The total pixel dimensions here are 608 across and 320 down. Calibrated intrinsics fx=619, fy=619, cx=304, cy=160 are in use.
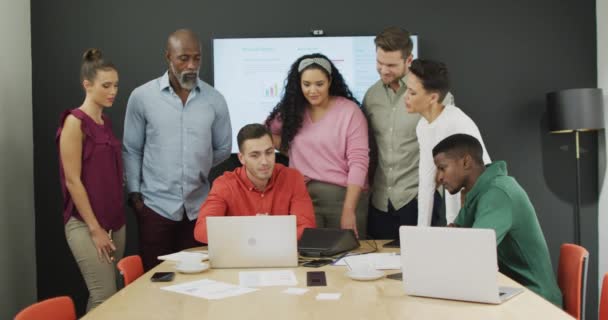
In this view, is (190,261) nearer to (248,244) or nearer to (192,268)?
(192,268)

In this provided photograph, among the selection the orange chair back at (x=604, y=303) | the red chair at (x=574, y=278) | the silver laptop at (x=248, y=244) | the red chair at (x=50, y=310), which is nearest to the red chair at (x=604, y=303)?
the orange chair back at (x=604, y=303)

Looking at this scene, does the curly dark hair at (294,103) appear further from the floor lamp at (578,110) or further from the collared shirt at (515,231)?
the floor lamp at (578,110)

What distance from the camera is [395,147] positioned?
3.52m

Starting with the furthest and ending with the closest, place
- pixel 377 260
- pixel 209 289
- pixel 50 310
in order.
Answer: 1. pixel 377 260
2. pixel 209 289
3. pixel 50 310

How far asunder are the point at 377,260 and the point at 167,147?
1.58 m

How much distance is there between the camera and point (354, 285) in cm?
218

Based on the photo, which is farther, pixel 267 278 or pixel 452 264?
pixel 267 278

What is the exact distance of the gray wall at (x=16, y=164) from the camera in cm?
397

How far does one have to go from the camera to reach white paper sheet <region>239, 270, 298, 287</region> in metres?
2.22

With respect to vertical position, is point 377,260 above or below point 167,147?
below

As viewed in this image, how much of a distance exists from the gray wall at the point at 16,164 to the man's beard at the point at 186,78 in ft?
4.06

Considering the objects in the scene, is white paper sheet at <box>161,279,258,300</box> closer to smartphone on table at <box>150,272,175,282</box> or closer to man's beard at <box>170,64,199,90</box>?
smartphone on table at <box>150,272,175,282</box>

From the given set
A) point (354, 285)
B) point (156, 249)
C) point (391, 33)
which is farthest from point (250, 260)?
point (391, 33)

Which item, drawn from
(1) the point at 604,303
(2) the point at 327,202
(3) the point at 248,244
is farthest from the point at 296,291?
(2) the point at 327,202
